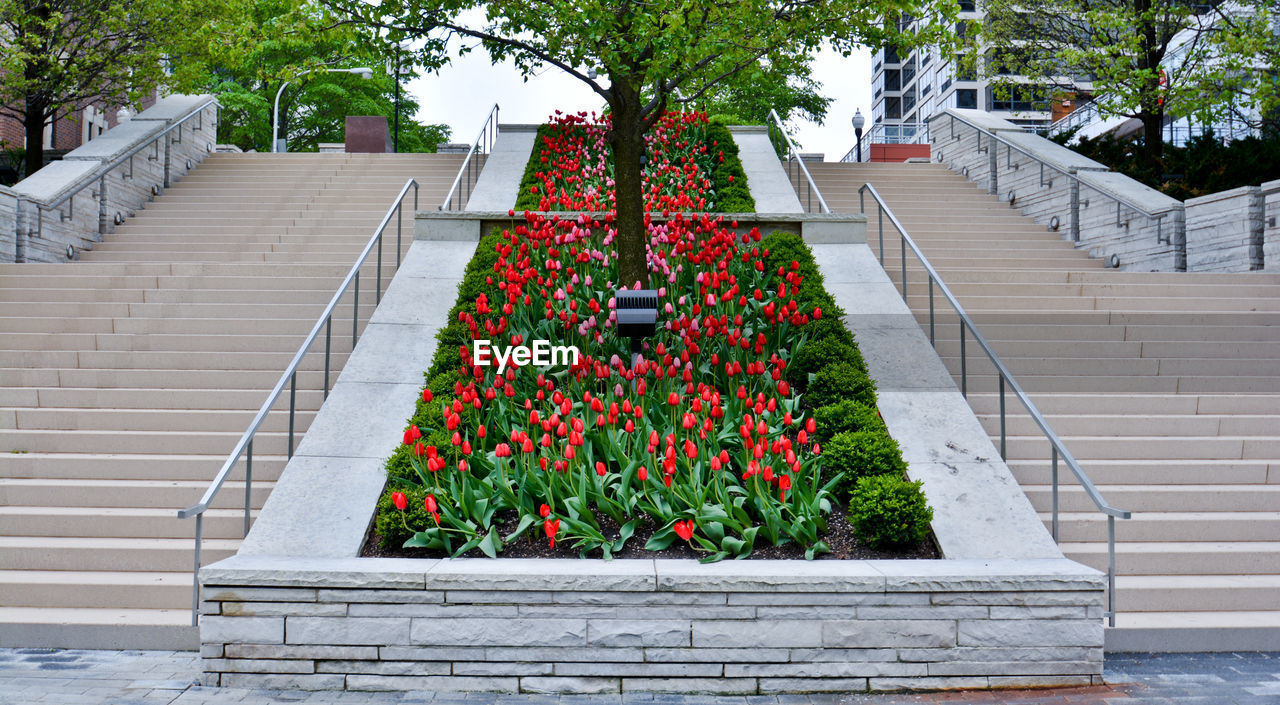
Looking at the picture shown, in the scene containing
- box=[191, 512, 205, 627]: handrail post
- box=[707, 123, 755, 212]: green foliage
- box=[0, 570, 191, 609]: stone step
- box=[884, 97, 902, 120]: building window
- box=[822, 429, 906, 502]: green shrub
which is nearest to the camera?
box=[191, 512, 205, 627]: handrail post

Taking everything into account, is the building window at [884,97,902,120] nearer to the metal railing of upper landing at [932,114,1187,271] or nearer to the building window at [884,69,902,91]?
the building window at [884,69,902,91]

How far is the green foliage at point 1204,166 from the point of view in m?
13.4

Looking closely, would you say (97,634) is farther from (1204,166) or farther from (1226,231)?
(1204,166)

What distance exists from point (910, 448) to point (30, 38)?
14270 mm

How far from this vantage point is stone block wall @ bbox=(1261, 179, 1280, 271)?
392 inches

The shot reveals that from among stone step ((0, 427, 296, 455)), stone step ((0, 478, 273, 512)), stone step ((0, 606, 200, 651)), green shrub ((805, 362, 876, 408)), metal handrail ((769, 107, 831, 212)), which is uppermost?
Result: metal handrail ((769, 107, 831, 212))

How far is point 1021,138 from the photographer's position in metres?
14.5

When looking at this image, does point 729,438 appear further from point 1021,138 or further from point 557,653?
point 1021,138

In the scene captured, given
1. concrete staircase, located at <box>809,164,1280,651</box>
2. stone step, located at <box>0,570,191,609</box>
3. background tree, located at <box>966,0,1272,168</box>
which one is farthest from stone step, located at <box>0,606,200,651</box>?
background tree, located at <box>966,0,1272,168</box>

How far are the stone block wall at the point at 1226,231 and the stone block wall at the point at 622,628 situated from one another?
8.17 metres

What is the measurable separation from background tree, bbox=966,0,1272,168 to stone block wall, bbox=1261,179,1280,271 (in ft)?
11.6

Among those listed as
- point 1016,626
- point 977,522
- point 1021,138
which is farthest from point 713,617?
point 1021,138

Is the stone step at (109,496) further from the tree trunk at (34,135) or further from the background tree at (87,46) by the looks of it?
the tree trunk at (34,135)

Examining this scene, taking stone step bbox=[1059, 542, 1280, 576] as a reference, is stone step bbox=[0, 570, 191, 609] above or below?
below
